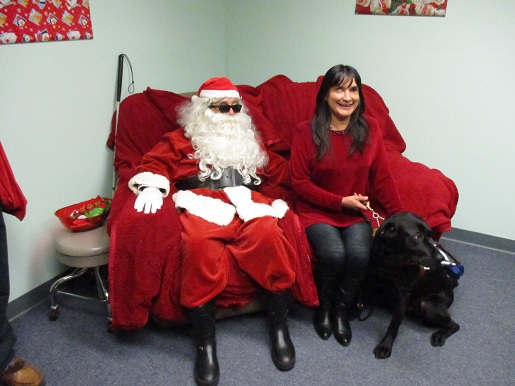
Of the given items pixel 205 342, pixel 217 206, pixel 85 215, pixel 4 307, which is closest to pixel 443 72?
pixel 217 206

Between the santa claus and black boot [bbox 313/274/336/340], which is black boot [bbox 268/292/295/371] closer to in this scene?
the santa claus

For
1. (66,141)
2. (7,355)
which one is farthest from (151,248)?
(66,141)

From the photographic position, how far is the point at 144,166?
81.7 inches

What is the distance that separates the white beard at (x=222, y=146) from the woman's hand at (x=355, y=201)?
515 mm

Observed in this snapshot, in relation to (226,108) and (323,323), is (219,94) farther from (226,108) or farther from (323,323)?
(323,323)

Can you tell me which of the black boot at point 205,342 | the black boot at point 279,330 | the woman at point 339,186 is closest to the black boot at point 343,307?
the woman at point 339,186

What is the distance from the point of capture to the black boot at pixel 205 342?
171cm

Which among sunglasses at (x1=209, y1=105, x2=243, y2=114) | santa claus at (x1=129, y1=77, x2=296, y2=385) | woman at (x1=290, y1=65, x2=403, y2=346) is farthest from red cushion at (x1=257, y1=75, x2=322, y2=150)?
woman at (x1=290, y1=65, x2=403, y2=346)

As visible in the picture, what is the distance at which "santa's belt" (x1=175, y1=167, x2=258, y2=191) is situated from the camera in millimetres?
2146

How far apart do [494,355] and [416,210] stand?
0.72m

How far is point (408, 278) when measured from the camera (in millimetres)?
1802

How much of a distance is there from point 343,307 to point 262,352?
0.42 m

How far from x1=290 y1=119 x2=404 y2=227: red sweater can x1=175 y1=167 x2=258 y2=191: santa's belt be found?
0.30 metres

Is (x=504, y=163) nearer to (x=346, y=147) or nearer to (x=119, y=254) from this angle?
(x=346, y=147)
